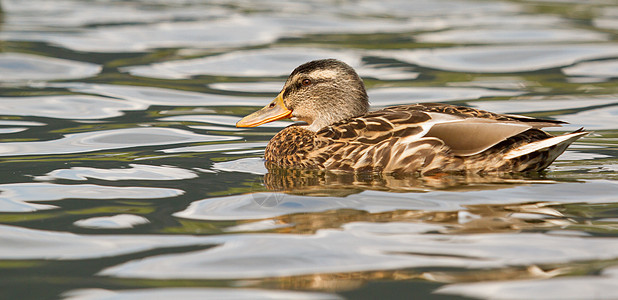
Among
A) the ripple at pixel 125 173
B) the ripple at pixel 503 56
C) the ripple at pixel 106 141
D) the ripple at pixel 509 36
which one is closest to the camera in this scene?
the ripple at pixel 125 173

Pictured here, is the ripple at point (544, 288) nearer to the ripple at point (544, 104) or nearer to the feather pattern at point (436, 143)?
the feather pattern at point (436, 143)

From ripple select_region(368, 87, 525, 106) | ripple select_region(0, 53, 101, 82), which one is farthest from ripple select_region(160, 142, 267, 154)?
ripple select_region(0, 53, 101, 82)

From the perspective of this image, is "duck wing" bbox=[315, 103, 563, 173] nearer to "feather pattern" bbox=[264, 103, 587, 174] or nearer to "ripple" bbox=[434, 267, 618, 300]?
"feather pattern" bbox=[264, 103, 587, 174]

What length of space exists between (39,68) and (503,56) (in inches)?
291

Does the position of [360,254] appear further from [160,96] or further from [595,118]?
[160,96]

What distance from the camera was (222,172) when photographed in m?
8.36

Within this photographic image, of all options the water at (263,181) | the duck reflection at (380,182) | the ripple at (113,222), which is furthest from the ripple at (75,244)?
the duck reflection at (380,182)

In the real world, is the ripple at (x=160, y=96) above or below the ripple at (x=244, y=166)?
above

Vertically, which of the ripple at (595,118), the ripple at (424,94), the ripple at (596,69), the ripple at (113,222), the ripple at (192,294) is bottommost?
the ripple at (192,294)

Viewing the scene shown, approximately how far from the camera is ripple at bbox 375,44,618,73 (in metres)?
15.1

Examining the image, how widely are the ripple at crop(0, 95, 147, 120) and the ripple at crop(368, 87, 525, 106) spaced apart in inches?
127

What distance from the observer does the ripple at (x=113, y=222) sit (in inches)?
252

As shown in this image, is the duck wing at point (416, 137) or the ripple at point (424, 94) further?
the ripple at point (424, 94)

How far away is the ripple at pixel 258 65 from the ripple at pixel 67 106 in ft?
6.11
